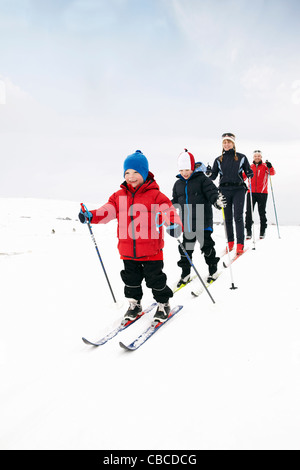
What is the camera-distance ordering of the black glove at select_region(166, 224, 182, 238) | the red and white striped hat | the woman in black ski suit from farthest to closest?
the woman in black ski suit
the red and white striped hat
the black glove at select_region(166, 224, 182, 238)

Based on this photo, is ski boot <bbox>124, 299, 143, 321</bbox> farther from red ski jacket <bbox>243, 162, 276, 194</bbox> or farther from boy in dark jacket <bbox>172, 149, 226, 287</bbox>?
red ski jacket <bbox>243, 162, 276, 194</bbox>

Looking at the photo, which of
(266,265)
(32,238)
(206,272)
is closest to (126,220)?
(206,272)

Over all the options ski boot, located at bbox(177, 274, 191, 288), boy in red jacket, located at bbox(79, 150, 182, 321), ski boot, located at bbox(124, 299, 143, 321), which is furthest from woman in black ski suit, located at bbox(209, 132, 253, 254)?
ski boot, located at bbox(124, 299, 143, 321)

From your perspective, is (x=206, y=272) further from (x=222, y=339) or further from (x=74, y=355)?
(x=74, y=355)

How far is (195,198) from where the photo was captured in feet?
14.4

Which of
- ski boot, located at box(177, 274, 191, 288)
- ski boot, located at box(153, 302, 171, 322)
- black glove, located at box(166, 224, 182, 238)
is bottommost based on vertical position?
ski boot, located at box(153, 302, 171, 322)

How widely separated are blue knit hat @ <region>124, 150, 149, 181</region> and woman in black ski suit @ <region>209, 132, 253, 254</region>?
3.30 metres

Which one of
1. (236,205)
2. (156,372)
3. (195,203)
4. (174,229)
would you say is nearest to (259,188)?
(236,205)

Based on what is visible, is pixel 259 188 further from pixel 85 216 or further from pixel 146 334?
pixel 146 334

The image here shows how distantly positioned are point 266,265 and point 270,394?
3.53 metres

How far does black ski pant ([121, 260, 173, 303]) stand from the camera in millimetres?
3244

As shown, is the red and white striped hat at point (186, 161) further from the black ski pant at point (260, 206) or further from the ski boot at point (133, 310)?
the black ski pant at point (260, 206)

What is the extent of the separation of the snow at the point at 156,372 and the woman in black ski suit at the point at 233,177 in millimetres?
1917

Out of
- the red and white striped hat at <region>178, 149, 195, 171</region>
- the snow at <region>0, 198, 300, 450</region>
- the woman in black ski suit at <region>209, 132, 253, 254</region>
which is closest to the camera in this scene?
the snow at <region>0, 198, 300, 450</region>
